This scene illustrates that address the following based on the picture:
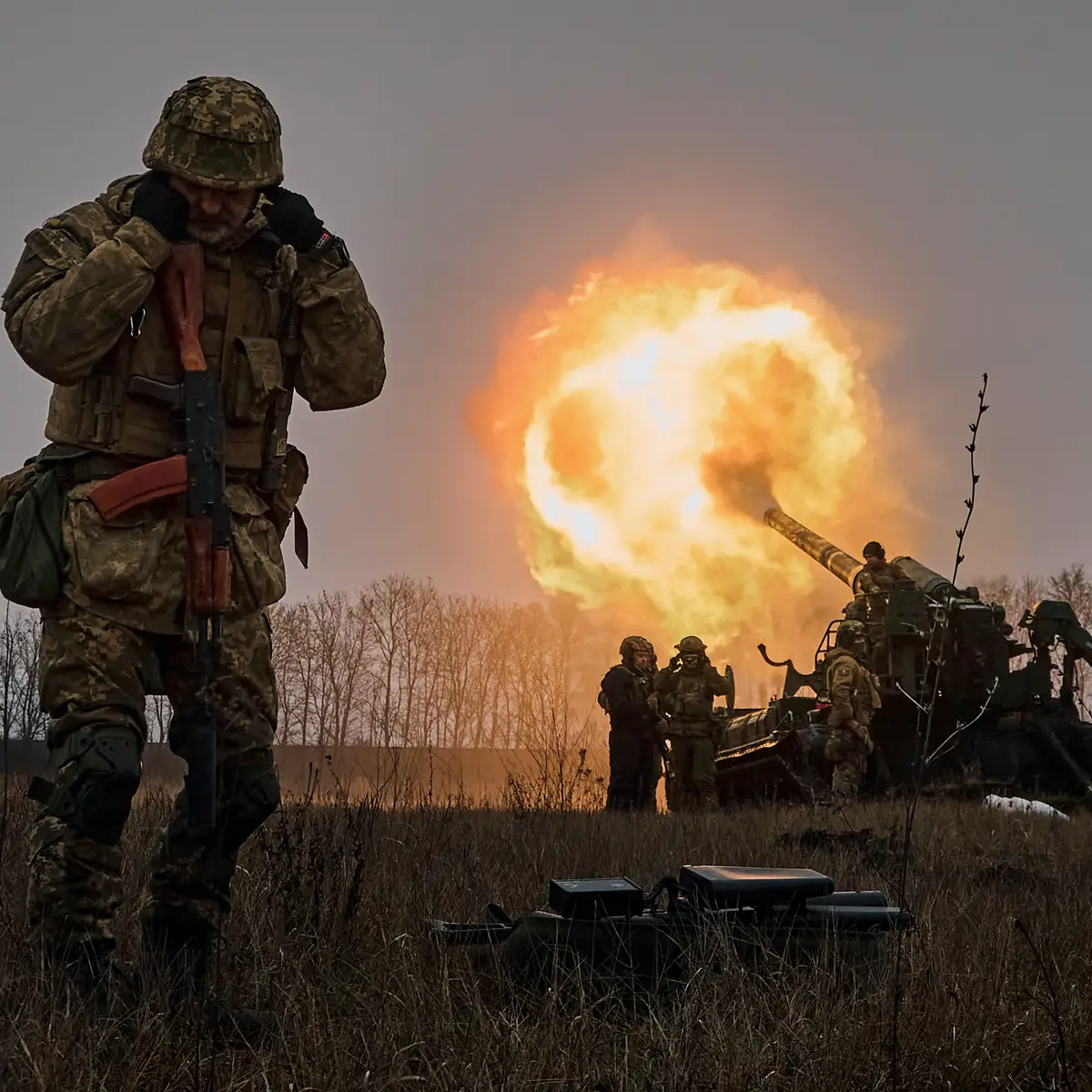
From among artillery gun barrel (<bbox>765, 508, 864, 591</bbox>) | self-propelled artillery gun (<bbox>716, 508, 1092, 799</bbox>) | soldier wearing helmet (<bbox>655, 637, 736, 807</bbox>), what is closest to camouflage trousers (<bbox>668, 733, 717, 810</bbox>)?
soldier wearing helmet (<bbox>655, 637, 736, 807</bbox>)

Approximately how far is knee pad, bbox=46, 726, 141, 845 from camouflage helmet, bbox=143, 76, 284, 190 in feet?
4.79

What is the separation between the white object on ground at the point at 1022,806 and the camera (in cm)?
1173

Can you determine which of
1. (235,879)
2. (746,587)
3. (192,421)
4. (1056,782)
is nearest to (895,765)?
(1056,782)

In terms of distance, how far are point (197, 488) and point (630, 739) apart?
34.1 feet

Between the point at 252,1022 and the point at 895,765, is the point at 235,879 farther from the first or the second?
the point at 895,765

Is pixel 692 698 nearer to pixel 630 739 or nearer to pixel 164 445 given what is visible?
pixel 630 739

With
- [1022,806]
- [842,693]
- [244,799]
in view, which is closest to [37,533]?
[244,799]

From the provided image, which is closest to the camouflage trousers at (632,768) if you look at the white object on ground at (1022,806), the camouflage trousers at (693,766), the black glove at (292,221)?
the camouflage trousers at (693,766)

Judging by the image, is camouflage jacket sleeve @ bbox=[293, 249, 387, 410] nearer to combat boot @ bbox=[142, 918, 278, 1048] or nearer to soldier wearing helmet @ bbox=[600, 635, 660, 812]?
combat boot @ bbox=[142, 918, 278, 1048]

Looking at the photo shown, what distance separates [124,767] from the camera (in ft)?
10.9

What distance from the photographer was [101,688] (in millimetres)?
3416

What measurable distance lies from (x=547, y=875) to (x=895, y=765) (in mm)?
12144

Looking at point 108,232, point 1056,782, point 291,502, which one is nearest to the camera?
point 108,232

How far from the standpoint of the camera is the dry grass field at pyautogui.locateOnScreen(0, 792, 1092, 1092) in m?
2.67
